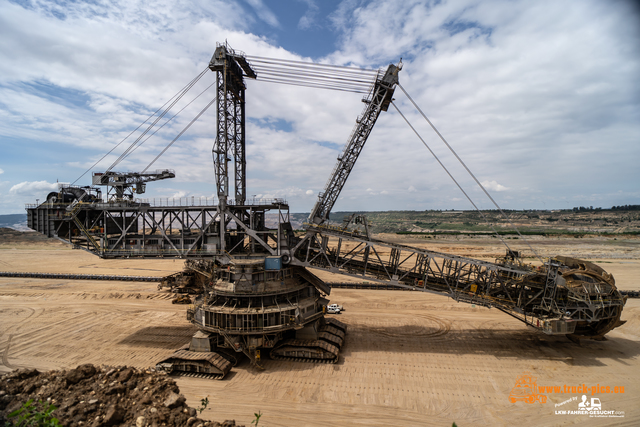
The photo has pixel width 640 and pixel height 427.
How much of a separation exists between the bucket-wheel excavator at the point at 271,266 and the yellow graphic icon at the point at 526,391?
402cm

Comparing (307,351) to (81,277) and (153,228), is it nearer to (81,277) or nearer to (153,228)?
(153,228)

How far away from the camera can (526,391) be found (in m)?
16.3

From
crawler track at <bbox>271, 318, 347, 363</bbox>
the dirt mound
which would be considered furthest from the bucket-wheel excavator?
the dirt mound

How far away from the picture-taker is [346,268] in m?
21.6

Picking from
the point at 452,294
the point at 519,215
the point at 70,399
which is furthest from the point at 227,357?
the point at 519,215

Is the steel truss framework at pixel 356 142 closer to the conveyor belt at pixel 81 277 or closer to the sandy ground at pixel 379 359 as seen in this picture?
the sandy ground at pixel 379 359

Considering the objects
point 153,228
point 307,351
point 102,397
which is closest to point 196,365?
point 307,351

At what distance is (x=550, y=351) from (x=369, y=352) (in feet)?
44.2

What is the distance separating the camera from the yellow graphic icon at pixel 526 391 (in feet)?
51.3

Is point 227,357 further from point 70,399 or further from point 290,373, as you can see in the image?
point 70,399

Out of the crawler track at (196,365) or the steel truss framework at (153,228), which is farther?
the steel truss framework at (153,228)

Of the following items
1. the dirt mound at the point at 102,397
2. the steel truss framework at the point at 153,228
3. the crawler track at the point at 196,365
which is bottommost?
the crawler track at the point at 196,365

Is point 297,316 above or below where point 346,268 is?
below

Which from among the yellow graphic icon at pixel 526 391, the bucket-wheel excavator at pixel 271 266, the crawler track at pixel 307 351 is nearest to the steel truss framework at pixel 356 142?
the bucket-wheel excavator at pixel 271 266
